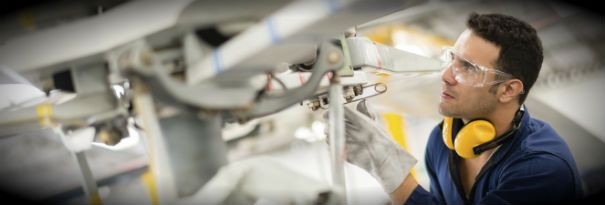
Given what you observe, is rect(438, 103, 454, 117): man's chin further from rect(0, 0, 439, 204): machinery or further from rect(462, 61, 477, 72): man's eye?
rect(0, 0, 439, 204): machinery

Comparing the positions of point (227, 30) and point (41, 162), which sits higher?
point (227, 30)

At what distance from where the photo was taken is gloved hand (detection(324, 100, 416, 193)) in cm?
173

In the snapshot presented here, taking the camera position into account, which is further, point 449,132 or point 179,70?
point 449,132

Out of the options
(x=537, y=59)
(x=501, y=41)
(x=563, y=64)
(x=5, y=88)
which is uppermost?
(x=5, y=88)

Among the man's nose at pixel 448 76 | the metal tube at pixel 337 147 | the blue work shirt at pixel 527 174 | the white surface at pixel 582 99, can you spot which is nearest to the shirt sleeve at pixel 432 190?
the blue work shirt at pixel 527 174

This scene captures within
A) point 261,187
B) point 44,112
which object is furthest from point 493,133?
point 44,112

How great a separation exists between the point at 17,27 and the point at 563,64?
17.4 feet

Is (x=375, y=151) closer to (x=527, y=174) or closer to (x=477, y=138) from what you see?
(x=477, y=138)

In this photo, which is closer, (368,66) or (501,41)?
(368,66)

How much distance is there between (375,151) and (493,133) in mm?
510

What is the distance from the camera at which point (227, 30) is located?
1.02 m

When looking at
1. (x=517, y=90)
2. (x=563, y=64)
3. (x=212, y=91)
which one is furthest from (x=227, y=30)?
(x=563, y=64)

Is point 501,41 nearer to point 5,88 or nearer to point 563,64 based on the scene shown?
point 5,88

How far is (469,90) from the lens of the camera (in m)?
1.80
